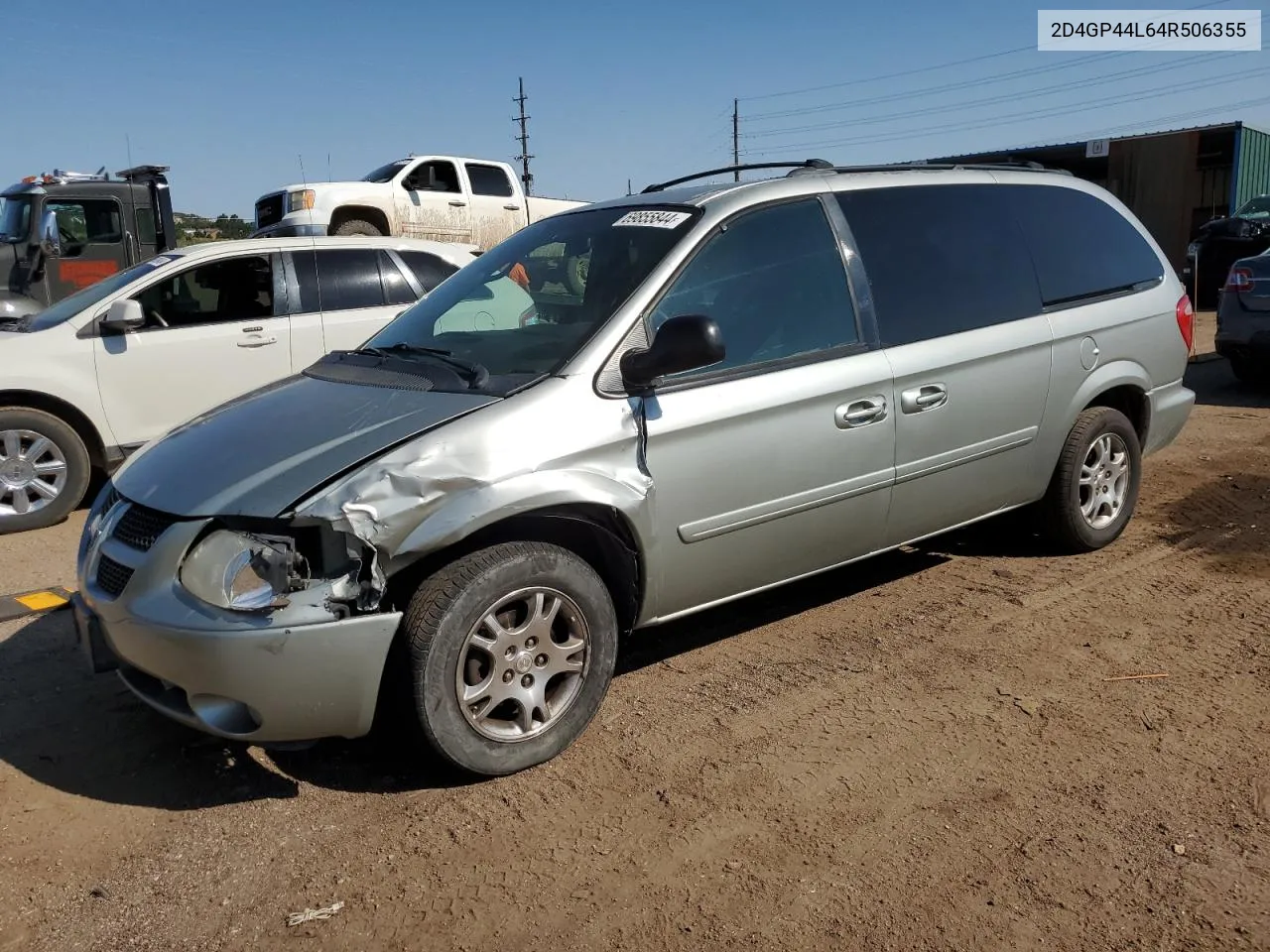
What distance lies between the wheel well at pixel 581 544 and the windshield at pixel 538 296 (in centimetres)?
45

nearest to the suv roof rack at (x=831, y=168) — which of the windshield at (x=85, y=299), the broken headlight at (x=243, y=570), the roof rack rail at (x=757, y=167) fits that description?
the roof rack rail at (x=757, y=167)

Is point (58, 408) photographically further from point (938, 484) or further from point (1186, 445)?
point (1186, 445)

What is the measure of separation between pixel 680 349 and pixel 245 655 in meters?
1.57

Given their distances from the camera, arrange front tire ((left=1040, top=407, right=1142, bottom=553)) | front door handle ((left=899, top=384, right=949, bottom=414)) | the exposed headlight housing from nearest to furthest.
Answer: front door handle ((left=899, top=384, right=949, bottom=414)) → front tire ((left=1040, top=407, right=1142, bottom=553)) → the exposed headlight housing

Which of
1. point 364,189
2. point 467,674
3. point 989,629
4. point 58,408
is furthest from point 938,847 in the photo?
point 364,189

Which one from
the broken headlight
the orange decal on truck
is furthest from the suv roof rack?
the orange decal on truck

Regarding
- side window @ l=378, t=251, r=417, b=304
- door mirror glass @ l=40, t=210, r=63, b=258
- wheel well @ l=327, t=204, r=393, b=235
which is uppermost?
wheel well @ l=327, t=204, r=393, b=235

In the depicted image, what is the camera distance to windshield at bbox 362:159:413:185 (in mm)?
16203

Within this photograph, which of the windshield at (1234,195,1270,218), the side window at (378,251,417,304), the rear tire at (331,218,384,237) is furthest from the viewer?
the windshield at (1234,195,1270,218)

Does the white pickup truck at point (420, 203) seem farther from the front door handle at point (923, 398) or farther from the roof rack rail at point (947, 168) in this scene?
the front door handle at point (923, 398)

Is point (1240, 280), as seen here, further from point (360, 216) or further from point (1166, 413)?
point (360, 216)

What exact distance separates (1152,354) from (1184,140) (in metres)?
23.1

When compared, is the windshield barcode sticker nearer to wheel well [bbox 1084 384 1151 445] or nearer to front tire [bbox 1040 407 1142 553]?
front tire [bbox 1040 407 1142 553]

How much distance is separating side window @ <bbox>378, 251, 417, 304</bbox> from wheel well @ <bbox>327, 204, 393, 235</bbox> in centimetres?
812
